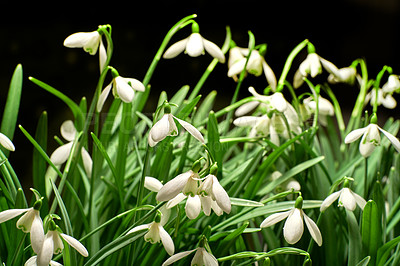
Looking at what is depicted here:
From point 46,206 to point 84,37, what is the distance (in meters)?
0.28

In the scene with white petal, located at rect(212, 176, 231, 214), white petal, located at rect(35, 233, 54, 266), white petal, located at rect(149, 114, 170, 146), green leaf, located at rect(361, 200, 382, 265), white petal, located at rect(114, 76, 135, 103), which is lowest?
green leaf, located at rect(361, 200, 382, 265)

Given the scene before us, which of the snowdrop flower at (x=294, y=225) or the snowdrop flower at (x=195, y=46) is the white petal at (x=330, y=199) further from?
the snowdrop flower at (x=195, y=46)

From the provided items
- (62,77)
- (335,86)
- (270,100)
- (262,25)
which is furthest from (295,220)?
(335,86)

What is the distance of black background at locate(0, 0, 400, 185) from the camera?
86.7 inches

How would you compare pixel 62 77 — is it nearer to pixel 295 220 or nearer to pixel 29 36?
pixel 29 36

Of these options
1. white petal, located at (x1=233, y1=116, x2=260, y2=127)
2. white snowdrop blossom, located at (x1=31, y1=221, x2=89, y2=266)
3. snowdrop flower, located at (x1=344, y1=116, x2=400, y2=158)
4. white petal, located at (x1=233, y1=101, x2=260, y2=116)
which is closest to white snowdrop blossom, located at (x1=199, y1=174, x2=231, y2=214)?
white snowdrop blossom, located at (x1=31, y1=221, x2=89, y2=266)

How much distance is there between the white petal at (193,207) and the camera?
23.5 inches

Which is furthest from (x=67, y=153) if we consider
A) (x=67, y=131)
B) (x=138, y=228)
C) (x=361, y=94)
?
(x=361, y=94)

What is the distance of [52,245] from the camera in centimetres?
56

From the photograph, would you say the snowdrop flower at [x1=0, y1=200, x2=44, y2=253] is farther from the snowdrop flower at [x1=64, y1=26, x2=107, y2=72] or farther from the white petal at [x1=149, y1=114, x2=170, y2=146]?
the snowdrop flower at [x1=64, y1=26, x2=107, y2=72]

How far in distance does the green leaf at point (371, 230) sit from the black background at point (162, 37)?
168 centimetres

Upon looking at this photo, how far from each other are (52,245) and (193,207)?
16 centimetres

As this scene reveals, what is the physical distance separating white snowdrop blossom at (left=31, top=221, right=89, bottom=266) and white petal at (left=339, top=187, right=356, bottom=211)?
34 centimetres

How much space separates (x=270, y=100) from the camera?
0.89 meters
